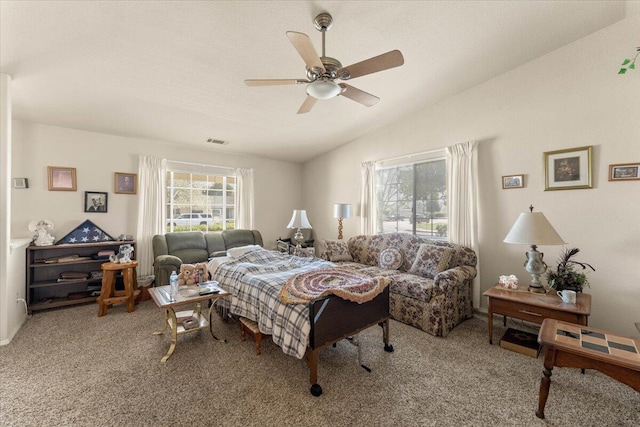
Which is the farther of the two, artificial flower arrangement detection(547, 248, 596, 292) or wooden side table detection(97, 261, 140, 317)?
wooden side table detection(97, 261, 140, 317)

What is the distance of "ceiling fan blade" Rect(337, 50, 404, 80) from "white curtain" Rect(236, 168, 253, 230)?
3.85 metres

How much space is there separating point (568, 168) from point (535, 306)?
5.31 feet

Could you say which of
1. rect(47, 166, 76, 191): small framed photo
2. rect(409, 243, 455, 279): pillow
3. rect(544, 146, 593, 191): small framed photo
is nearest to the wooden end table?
rect(409, 243, 455, 279): pillow

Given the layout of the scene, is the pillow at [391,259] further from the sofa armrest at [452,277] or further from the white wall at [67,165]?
the white wall at [67,165]

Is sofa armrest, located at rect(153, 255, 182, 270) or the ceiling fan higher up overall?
the ceiling fan

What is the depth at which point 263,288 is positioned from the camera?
8.03 ft

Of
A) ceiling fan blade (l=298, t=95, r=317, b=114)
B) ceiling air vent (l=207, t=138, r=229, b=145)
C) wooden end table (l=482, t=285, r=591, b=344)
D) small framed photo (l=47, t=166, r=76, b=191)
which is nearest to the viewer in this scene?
wooden end table (l=482, t=285, r=591, b=344)

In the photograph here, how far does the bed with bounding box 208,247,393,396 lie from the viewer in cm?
196

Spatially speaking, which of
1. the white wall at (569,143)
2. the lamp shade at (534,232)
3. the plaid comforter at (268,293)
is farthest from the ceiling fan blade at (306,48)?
the lamp shade at (534,232)

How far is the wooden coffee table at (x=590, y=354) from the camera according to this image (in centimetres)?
149

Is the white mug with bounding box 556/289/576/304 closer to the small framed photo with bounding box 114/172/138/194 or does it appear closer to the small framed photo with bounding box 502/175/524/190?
the small framed photo with bounding box 502/175/524/190

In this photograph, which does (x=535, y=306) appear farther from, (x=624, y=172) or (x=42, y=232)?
(x=42, y=232)

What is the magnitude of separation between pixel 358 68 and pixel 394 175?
2.83 m

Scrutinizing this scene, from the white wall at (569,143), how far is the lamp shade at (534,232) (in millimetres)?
602
